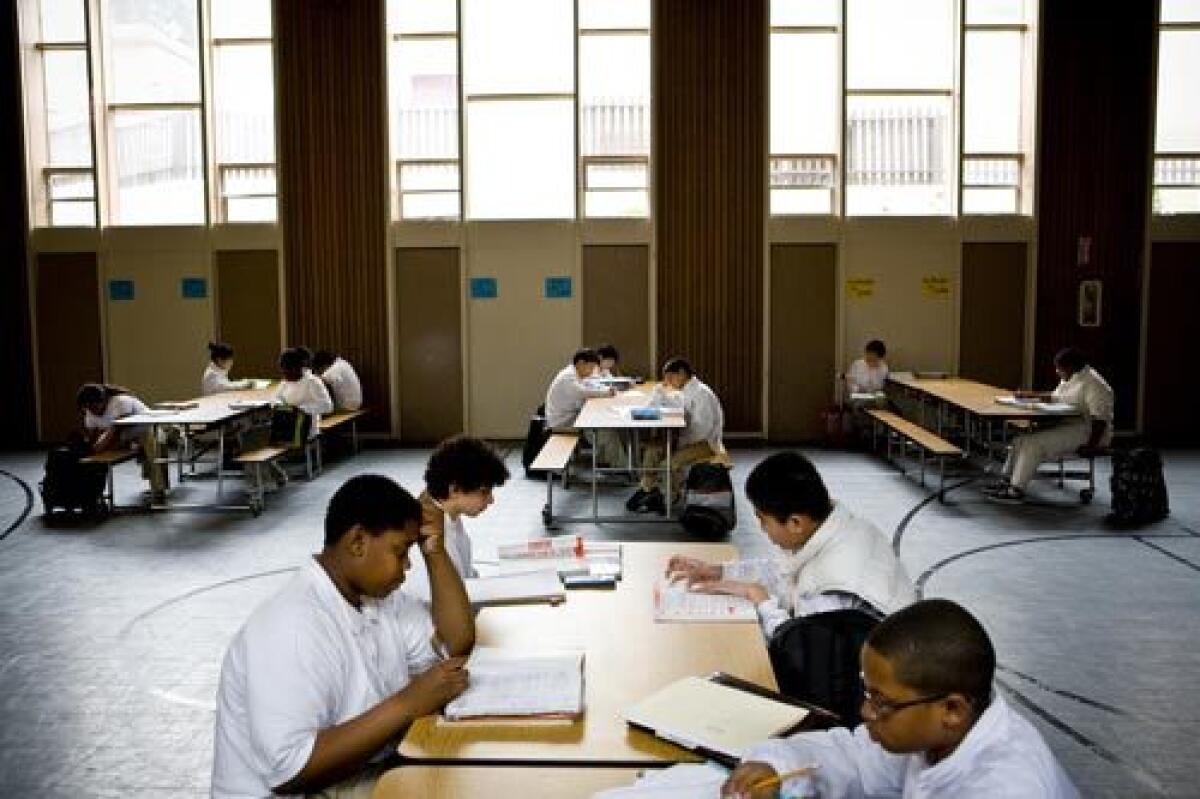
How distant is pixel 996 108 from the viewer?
12.9 meters

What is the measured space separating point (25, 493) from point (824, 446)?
825 centimetres

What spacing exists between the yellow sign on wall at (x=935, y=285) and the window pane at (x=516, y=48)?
470 cm

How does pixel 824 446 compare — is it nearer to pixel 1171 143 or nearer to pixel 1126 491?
pixel 1126 491

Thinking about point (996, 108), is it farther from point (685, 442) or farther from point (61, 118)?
point (61, 118)

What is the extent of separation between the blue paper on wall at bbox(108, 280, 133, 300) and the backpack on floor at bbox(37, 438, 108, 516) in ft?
16.0

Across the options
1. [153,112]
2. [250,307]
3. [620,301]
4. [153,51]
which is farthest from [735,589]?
[153,51]

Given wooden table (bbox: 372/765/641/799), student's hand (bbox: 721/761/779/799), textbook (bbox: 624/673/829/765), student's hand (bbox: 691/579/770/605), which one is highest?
student's hand (bbox: 721/761/779/799)

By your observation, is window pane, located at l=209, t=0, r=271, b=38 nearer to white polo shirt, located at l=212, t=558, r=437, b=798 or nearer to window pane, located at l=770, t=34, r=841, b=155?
window pane, located at l=770, t=34, r=841, b=155

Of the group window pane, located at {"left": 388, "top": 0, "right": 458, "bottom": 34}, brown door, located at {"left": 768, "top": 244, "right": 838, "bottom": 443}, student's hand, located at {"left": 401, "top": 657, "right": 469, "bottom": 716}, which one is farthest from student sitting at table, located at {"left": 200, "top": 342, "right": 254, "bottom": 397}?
student's hand, located at {"left": 401, "top": 657, "right": 469, "bottom": 716}

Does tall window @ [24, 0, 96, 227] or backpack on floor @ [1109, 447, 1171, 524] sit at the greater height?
tall window @ [24, 0, 96, 227]

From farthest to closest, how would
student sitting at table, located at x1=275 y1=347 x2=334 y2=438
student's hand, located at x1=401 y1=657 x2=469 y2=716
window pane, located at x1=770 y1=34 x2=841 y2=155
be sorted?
window pane, located at x1=770 y1=34 x2=841 y2=155, student sitting at table, located at x1=275 y1=347 x2=334 y2=438, student's hand, located at x1=401 y1=657 x2=469 y2=716

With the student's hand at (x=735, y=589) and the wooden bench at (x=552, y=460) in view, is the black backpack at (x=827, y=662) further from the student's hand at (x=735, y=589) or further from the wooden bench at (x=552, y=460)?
the wooden bench at (x=552, y=460)

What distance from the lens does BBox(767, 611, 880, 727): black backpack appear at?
2.79m

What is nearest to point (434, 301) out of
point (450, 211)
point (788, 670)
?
point (450, 211)
